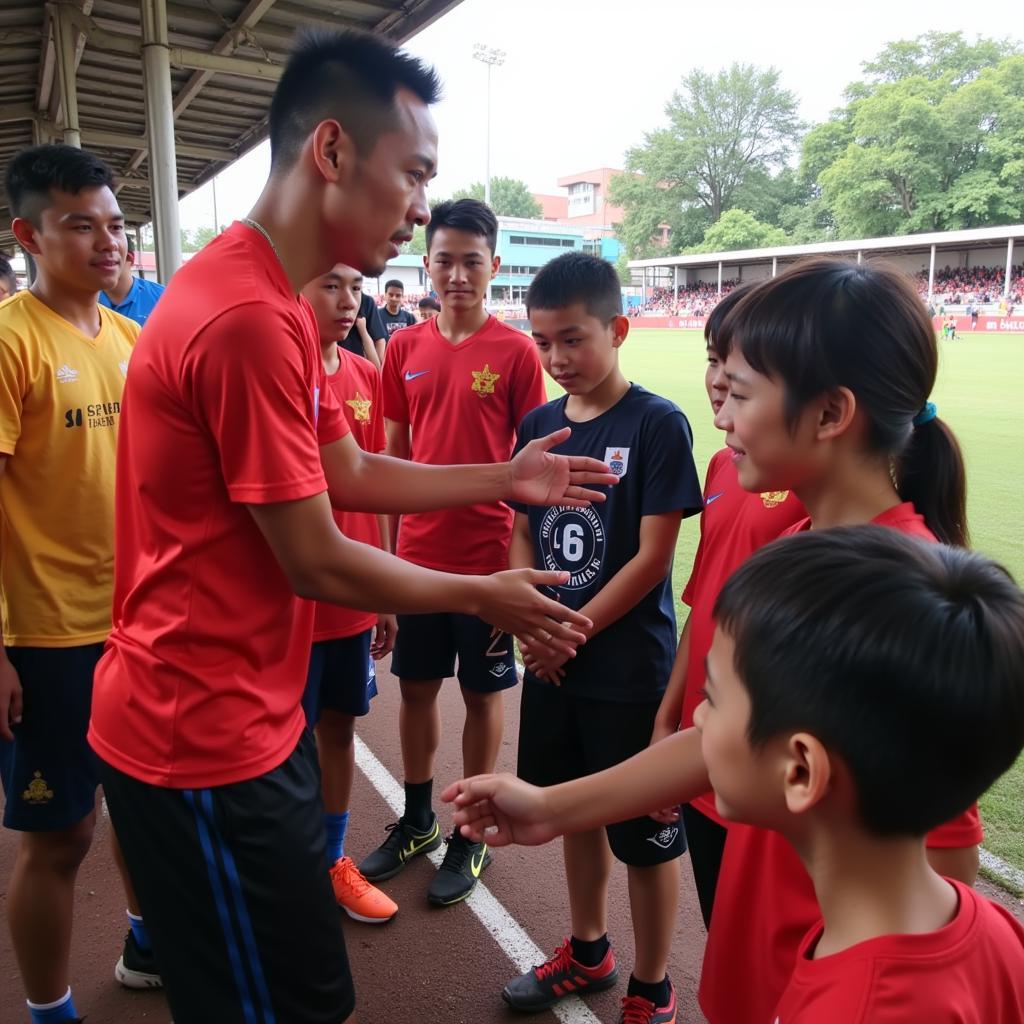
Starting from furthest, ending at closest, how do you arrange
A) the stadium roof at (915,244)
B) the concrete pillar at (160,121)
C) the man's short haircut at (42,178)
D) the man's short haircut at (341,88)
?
the stadium roof at (915,244)
the concrete pillar at (160,121)
the man's short haircut at (42,178)
the man's short haircut at (341,88)

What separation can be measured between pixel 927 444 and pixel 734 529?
1.80ft

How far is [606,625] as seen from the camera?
7.95 feet

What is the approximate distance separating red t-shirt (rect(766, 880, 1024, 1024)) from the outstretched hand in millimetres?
1464

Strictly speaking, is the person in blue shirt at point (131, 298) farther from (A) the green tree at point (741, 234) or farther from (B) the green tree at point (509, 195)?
(B) the green tree at point (509, 195)

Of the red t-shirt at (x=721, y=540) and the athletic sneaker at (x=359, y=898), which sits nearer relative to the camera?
the red t-shirt at (x=721, y=540)

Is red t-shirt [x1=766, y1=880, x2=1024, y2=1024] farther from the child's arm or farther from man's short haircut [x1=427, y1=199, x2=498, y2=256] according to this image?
man's short haircut [x1=427, y1=199, x2=498, y2=256]

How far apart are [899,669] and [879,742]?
0.29 ft

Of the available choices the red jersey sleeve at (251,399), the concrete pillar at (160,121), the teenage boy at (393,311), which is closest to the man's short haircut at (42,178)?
the red jersey sleeve at (251,399)

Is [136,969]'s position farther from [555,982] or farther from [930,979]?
[930,979]

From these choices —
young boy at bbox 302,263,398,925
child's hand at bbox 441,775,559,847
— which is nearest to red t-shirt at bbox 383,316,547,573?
young boy at bbox 302,263,398,925

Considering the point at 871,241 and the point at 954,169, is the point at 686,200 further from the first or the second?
the point at 871,241

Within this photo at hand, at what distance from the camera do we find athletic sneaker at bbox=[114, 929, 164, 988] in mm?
2588

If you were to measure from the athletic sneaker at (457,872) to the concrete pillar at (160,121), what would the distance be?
685 cm

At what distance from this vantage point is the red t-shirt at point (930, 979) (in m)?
0.91
